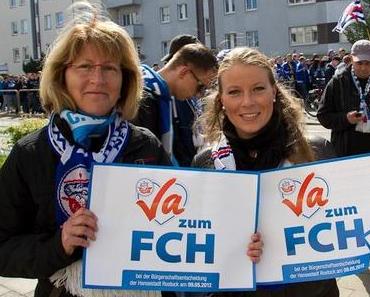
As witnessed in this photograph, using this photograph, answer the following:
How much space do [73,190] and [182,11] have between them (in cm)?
4545

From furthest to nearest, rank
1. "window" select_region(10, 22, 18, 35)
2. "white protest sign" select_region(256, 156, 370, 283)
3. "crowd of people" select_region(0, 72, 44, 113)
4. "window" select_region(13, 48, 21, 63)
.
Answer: "window" select_region(10, 22, 18, 35), "window" select_region(13, 48, 21, 63), "crowd of people" select_region(0, 72, 44, 113), "white protest sign" select_region(256, 156, 370, 283)

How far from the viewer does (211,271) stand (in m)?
2.06

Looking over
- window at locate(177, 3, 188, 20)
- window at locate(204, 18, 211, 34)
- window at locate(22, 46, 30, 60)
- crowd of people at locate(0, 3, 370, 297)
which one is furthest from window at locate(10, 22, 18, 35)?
crowd of people at locate(0, 3, 370, 297)

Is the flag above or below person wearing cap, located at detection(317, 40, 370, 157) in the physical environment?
above

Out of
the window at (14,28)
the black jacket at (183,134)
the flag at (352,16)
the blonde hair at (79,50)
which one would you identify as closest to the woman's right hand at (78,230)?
the blonde hair at (79,50)

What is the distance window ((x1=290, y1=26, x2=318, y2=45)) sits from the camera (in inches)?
1550

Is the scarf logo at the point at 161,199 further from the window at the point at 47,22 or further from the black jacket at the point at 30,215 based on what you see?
the window at the point at 47,22

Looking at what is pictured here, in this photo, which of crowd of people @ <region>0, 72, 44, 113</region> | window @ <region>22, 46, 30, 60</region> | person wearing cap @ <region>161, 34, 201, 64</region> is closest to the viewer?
person wearing cap @ <region>161, 34, 201, 64</region>

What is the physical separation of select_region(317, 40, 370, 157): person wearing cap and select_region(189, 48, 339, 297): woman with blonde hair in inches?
106

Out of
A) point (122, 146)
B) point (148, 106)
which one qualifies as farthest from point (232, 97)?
point (148, 106)

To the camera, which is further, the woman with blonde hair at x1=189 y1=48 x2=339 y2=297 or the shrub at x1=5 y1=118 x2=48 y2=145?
the shrub at x1=5 y1=118 x2=48 y2=145

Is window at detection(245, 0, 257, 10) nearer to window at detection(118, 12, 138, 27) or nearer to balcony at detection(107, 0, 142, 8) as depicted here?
balcony at detection(107, 0, 142, 8)

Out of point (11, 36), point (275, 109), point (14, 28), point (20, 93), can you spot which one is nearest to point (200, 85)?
point (275, 109)

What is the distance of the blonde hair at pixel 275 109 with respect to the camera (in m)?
2.21
